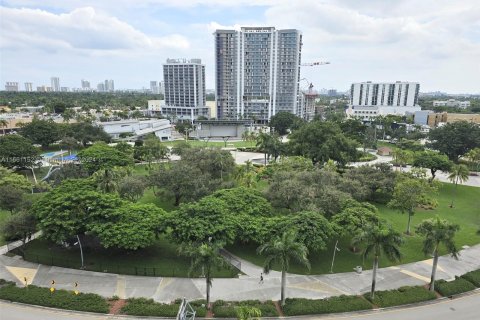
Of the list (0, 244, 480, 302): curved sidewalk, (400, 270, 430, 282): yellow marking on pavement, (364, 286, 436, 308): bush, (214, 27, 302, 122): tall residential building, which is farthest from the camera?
(214, 27, 302, 122): tall residential building

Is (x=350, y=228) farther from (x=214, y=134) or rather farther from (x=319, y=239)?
(x=214, y=134)

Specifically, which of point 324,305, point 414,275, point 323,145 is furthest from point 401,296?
Result: point 323,145

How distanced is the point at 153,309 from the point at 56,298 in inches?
288

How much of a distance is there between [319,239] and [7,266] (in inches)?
1052

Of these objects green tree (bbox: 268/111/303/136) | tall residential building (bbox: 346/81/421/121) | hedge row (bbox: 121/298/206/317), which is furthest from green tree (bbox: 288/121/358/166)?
tall residential building (bbox: 346/81/421/121)

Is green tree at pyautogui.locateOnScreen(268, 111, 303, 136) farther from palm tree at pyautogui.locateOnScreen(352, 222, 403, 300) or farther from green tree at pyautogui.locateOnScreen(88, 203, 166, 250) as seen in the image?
palm tree at pyautogui.locateOnScreen(352, 222, 403, 300)

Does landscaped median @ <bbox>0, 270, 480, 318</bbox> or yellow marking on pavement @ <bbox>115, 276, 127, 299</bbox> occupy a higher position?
landscaped median @ <bbox>0, 270, 480, 318</bbox>

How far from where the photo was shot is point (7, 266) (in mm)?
28109

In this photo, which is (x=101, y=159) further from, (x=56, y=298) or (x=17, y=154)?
(x=56, y=298)

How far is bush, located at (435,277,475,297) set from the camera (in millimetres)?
24775

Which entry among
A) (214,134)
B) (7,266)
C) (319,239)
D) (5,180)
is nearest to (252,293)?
(319,239)

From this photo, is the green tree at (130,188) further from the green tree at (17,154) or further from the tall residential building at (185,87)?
the tall residential building at (185,87)

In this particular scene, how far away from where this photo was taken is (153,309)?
2194 centimetres

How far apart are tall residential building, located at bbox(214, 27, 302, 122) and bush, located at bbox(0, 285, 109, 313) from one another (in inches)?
4888
